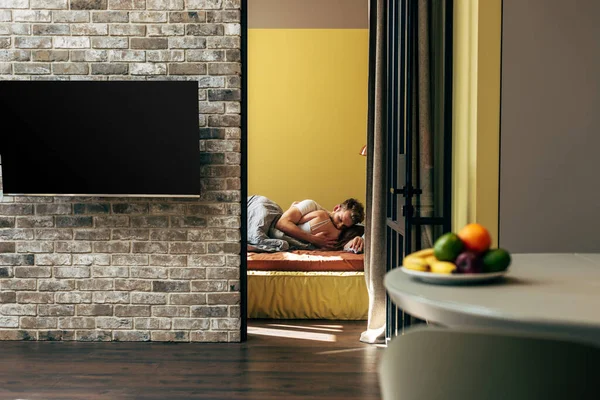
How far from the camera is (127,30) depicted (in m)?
3.92

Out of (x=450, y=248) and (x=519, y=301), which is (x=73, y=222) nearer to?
(x=450, y=248)

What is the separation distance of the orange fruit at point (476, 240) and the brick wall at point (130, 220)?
2533 millimetres

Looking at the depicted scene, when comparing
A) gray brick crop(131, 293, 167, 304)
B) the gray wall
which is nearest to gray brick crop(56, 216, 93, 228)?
gray brick crop(131, 293, 167, 304)

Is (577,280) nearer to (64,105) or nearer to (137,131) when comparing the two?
(137,131)

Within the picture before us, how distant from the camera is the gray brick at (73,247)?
3.98m

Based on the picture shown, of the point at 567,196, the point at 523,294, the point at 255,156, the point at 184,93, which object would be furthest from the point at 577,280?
the point at 255,156

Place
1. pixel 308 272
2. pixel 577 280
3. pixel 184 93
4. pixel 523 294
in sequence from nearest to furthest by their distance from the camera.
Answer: pixel 523 294, pixel 577 280, pixel 184 93, pixel 308 272

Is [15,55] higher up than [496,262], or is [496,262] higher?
[15,55]

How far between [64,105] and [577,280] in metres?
3.16

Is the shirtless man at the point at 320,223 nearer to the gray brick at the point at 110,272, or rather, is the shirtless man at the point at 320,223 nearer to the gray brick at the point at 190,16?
the gray brick at the point at 110,272

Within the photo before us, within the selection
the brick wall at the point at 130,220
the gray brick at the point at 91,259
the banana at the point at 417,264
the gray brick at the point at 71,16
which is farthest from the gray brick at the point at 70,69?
the banana at the point at 417,264

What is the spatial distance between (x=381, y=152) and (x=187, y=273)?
4.69 ft

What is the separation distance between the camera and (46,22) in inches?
154

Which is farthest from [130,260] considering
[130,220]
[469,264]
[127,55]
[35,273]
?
[469,264]
